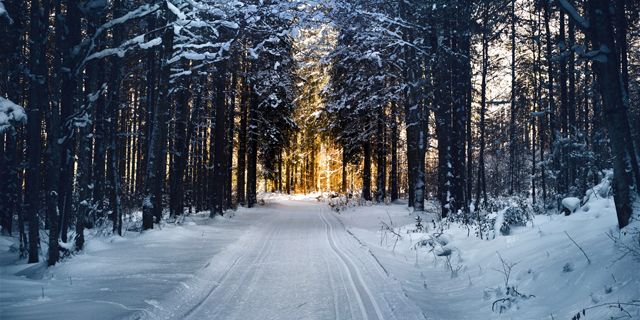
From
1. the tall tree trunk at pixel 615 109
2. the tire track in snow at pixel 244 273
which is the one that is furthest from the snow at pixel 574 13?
the tire track in snow at pixel 244 273

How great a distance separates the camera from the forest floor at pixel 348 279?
438 cm

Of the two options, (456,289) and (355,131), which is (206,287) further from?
(355,131)

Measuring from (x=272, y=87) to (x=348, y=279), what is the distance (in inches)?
714

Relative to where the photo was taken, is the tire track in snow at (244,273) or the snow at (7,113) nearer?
the tire track in snow at (244,273)

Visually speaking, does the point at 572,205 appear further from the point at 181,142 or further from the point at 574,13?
the point at 181,142

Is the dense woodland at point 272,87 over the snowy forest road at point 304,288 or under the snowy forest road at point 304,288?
over

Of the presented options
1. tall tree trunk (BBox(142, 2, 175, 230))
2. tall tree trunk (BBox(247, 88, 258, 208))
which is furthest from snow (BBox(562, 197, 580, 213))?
tall tree trunk (BBox(247, 88, 258, 208))

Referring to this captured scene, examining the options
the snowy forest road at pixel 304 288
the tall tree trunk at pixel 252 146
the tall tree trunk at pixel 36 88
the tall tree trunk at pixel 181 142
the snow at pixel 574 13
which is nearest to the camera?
the snowy forest road at pixel 304 288

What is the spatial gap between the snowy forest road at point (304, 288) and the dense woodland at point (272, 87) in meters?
3.60

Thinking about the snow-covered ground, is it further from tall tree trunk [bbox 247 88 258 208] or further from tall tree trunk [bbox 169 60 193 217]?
tall tree trunk [bbox 247 88 258 208]

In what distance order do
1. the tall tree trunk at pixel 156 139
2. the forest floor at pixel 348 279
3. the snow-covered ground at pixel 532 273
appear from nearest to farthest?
1. the snow-covered ground at pixel 532 273
2. the forest floor at pixel 348 279
3. the tall tree trunk at pixel 156 139

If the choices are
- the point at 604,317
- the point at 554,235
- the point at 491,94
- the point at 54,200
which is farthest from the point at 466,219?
the point at 491,94

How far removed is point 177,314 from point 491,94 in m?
26.8

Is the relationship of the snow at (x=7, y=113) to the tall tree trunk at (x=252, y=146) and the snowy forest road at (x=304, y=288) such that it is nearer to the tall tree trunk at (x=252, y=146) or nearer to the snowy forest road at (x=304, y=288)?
the snowy forest road at (x=304, y=288)
